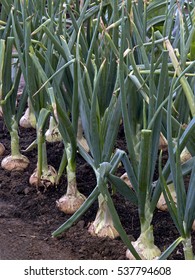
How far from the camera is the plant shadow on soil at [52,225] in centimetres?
134

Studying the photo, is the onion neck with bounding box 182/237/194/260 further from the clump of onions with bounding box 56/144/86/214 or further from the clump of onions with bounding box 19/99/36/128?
the clump of onions with bounding box 19/99/36/128

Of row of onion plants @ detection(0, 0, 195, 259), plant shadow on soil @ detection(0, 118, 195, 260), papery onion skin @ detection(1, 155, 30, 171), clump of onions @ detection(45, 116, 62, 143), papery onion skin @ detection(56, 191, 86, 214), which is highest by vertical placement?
row of onion plants @ detection(0, 0, 195, 259)

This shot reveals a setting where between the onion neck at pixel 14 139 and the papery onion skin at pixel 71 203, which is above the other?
the onion neck at pixel 14 139

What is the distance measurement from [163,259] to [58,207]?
0.48 metres

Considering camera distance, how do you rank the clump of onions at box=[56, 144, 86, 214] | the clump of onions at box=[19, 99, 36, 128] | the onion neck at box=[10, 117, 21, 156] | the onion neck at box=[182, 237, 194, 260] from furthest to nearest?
the clump of onions at box=[19, 99, 36, 128]
the onion neck at box=[10, 117, 21, 156]
the clump of onions at box=[56, 144, 86, 214]
the onion neck at box=[182, 237, 194, 260]

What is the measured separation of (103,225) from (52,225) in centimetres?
14

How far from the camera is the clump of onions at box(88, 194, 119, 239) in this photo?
4.51ft

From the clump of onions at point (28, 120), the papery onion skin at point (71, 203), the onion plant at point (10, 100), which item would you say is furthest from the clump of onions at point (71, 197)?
the clump of onions at point (28, 120)

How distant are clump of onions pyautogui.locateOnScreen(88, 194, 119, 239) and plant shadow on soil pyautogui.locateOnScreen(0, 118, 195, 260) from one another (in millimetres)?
14

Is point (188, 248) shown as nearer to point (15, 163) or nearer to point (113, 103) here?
point (113, 103)

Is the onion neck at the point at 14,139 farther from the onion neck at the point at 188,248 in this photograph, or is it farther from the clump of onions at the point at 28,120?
the onion neck at the point at 188,248

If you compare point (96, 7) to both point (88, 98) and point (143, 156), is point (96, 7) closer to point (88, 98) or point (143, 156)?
point (88, 98)

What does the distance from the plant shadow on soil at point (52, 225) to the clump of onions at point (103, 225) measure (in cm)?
1

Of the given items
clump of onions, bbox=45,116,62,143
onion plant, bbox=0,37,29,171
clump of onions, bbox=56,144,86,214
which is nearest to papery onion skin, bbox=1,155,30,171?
onion plant, bbox=0,37,29,171
